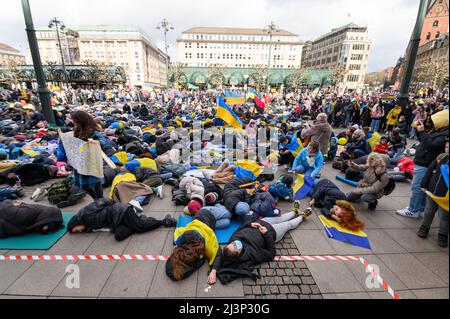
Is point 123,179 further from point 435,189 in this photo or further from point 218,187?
point 435,189

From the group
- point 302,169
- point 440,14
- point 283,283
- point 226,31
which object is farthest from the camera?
point 226,31

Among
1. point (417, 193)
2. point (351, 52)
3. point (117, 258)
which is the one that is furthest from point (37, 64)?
point (351, 52)

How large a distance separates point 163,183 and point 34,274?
3445mm

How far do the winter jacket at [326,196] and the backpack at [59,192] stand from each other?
572cm

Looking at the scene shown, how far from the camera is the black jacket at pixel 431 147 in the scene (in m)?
3.95

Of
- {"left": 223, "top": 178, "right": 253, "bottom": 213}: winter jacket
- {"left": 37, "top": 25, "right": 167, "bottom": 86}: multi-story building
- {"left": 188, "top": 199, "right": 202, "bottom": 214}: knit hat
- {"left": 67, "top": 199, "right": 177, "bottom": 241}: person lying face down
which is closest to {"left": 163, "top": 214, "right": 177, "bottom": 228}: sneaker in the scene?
{"left": 67, "top": 199, "right": 177, "bottom": 241}: person lying face down

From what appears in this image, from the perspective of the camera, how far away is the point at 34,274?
10.5 feet

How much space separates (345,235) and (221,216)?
2280mm

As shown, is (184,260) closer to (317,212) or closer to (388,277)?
(388,277)

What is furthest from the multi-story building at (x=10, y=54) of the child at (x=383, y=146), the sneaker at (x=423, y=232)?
the sneaker at (x=423, y=232)

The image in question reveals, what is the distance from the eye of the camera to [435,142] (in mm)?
4031

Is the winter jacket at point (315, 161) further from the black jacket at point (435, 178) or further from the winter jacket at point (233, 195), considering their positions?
the black jacket at point (435, 178)

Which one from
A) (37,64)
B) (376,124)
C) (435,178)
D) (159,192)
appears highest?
(37,64)

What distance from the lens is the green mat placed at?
3715 millimetres
